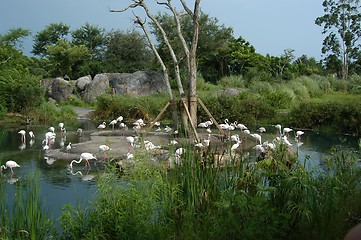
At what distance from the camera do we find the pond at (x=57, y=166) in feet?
20.8

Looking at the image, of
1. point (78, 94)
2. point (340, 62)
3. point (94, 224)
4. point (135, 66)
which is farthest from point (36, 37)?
point (94, 224)

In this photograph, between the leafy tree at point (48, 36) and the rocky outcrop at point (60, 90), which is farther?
the leafy tree at point (48, 36)

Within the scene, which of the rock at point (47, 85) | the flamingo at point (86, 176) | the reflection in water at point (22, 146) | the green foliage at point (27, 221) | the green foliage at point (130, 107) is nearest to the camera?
the green foliage at point (27, 221)

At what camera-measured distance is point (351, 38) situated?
37.5m

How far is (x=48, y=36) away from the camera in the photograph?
40781 millimetres

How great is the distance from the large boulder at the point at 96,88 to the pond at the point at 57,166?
10.3 metres

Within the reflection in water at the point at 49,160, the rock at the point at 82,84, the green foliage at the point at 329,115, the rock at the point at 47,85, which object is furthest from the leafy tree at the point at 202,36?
the reflection in water at the point at 49,160

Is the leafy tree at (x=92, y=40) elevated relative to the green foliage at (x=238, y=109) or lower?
elevated

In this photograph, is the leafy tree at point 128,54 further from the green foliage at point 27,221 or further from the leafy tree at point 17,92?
the green foliage at point 27,221

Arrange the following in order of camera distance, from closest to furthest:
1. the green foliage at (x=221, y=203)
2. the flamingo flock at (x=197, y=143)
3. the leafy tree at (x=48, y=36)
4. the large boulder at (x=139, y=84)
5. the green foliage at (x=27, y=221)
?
the green foliage at (x=221, y=203) < the green foliage at (x=27, y=221) < the flamingo flock at (x=197, y=143) < the large boulder at (x=139, y=84) < the leafy tree at (x=48, y=36)

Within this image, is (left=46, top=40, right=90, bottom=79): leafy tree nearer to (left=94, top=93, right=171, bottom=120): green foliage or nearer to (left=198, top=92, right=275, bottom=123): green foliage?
(left=94, top=93, right=171, bottom=120): green foliage

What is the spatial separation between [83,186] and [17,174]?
159 centimetres

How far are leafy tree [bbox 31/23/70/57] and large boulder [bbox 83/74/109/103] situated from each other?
15988 millimetres

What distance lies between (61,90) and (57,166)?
18449mm
